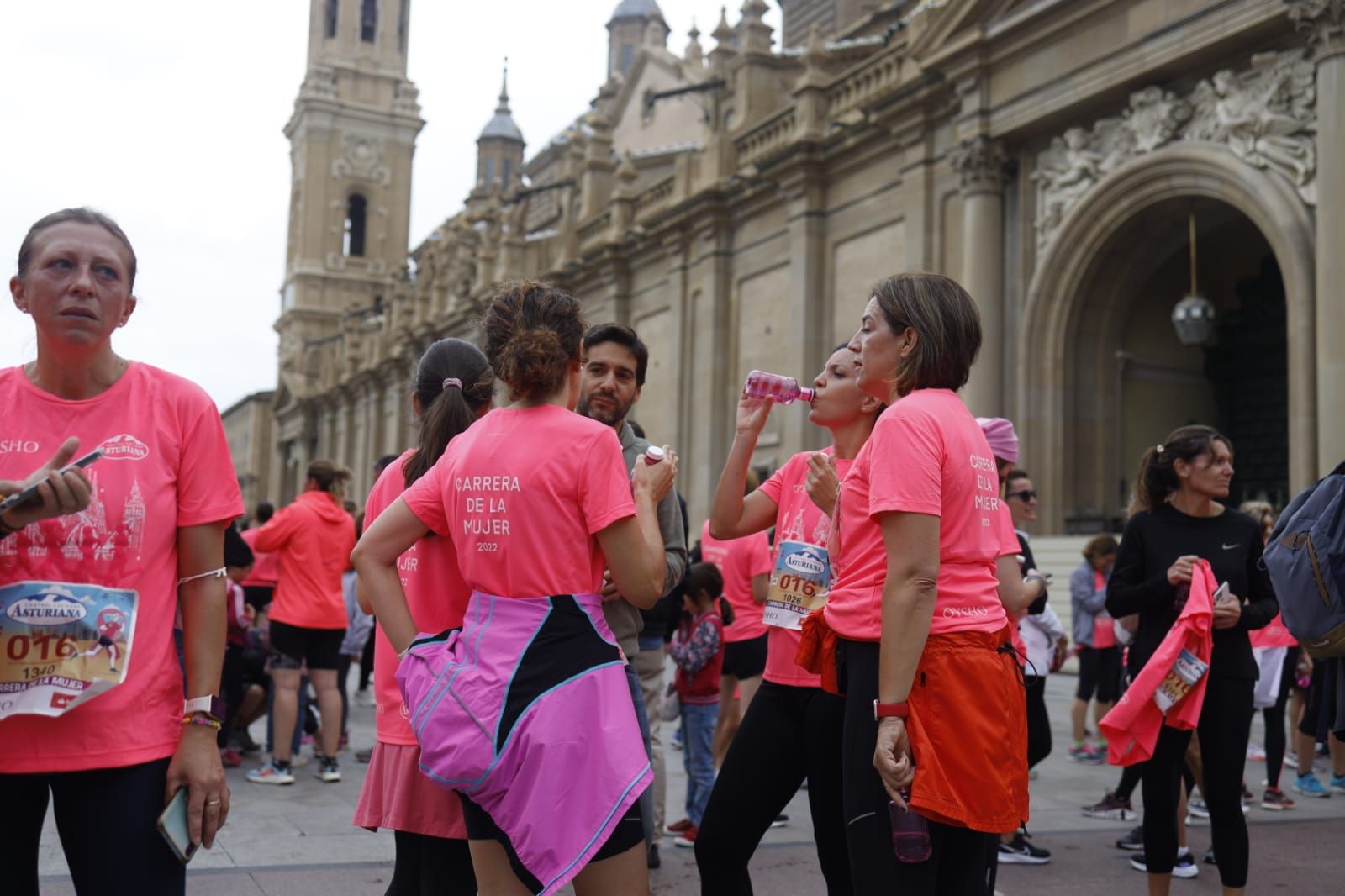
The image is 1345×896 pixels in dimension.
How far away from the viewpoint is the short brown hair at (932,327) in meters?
3.44

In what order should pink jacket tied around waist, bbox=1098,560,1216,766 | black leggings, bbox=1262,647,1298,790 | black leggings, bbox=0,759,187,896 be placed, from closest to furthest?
1. black leggings, bbox=0,759,187,896
2. pink jacket tied around waist, bbox=1098,560,1216,766
3. black leggings, bbox=1262,647,1298,790

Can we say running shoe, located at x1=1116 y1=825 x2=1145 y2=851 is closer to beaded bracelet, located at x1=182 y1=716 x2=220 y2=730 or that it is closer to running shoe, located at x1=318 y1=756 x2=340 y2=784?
running shoe, located at x1=318 y1=756 x2=340 y2=784

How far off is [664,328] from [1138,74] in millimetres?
14512

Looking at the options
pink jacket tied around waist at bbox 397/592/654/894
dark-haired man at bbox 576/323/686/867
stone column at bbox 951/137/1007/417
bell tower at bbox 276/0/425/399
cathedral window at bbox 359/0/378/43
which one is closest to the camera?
pink jacket tied around waist at bbox 397/592/654/894

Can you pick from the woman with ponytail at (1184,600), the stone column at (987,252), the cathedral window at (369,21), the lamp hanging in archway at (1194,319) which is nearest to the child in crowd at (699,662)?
the woman with ponytail at (1184,600)

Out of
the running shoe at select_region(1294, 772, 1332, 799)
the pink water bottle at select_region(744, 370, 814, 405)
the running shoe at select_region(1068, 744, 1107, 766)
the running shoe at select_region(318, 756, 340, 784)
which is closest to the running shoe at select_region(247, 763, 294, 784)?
the running shoe at select_region(318, 756, 340, 784)

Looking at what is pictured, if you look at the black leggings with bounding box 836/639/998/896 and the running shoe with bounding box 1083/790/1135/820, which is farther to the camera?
the running shoe with bounding box 1083/790/1135/820

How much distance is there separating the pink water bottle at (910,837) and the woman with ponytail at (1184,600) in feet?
8.08

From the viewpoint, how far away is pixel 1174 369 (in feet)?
59.7

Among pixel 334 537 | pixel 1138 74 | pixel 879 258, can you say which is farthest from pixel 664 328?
pixel 334 537

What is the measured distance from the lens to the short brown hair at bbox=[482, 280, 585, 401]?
3371 mm

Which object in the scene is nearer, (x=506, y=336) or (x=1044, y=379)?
(x=506, y=336)

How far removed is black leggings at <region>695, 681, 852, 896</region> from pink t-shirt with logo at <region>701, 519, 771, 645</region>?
12.1ft

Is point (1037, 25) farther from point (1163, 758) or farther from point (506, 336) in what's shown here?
point (506, 336)
